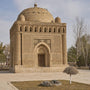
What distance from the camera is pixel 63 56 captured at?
2756 centimetres

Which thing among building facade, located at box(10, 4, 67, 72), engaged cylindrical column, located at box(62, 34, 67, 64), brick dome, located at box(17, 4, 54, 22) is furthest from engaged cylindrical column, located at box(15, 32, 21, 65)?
engaged cylindrical column, located at box(62, 34, 67, 64)

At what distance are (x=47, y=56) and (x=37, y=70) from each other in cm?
296

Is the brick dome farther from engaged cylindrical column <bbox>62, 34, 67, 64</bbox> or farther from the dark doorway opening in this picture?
the dark doorway opening

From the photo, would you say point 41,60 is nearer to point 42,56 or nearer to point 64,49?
point 42,56

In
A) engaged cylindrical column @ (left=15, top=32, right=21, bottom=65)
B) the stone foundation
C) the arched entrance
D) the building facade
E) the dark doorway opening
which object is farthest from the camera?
the dark doorway opening

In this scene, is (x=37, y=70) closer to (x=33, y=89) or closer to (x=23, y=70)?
(x=23, y=70)

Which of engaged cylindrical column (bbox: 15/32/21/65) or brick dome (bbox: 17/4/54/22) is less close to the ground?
brick dome (bbox: 17/4/54/22)

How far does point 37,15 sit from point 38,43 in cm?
465

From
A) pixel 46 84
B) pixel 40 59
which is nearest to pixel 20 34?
pixel 40 59

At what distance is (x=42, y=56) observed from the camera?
28.3 metres

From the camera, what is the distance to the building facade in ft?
85.0

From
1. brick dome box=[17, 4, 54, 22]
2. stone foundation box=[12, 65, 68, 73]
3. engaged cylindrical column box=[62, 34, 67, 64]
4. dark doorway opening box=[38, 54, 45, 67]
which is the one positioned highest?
brick dome box=[17, 4, 54, 22]

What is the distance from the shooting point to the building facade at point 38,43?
25.9 meters

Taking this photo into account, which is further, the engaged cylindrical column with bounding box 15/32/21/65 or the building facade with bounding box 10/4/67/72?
the building facade with bounding box 10/4/67/72
